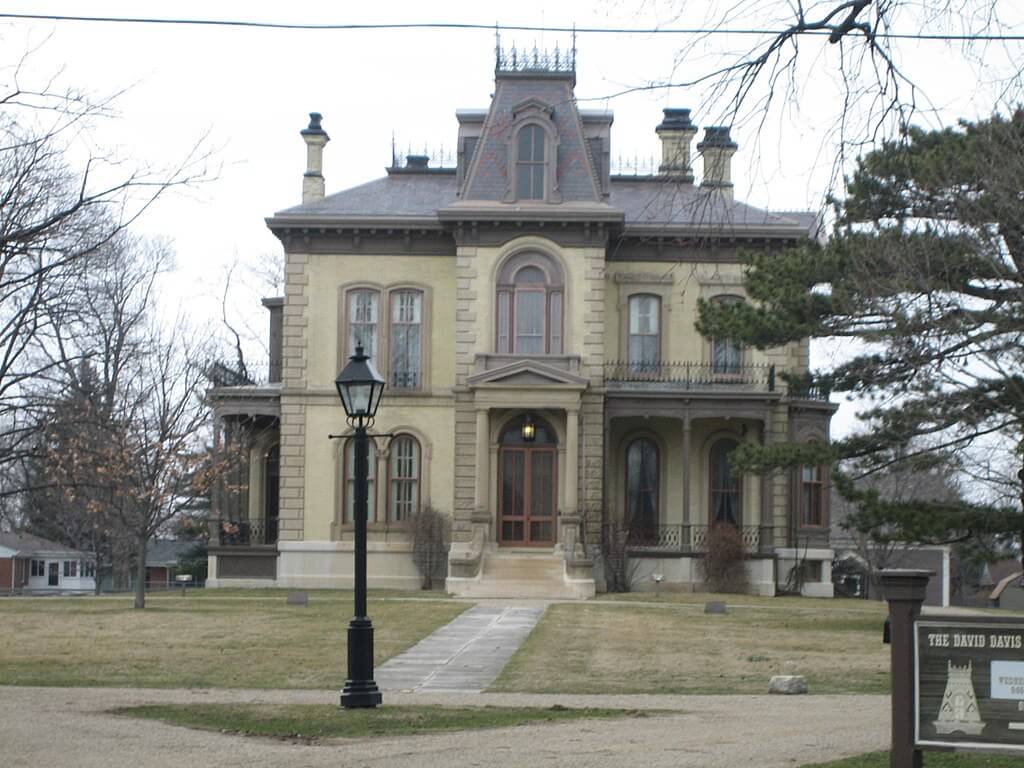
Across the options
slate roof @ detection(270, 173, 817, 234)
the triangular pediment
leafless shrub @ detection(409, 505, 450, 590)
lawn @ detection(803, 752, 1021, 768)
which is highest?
slate roof @ detection(270, 173, 817, 234)

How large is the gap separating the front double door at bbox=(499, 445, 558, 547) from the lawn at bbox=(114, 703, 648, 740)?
24.4 m

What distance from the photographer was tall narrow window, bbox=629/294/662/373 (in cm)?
4047

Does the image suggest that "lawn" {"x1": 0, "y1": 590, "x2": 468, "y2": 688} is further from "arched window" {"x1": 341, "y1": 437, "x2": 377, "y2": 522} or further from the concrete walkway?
"arched window" {"x1": 341, "y1": 437, "x2": 377, "y2": 522}

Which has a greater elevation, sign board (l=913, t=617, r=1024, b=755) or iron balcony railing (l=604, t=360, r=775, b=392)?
iron balcony railing (l=604, t=360, r=775, b=392)

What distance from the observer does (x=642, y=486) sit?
133ft

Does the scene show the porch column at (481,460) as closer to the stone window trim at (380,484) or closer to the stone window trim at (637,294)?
the stone window trim at (380,484)

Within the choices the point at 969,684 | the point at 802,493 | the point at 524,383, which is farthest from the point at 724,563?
the point at 969,684

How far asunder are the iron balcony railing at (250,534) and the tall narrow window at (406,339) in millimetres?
5325

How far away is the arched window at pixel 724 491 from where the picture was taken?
40469 millimetres

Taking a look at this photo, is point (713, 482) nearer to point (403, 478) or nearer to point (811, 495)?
point (811, 495)

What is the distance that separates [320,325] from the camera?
40.1m

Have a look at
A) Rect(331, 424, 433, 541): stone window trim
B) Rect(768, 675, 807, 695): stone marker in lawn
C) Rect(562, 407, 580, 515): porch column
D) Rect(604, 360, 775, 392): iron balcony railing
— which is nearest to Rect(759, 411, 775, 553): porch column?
Rect(604, 360, 775, 392): iron balcony railing

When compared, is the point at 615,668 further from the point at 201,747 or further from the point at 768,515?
the point at 768,515

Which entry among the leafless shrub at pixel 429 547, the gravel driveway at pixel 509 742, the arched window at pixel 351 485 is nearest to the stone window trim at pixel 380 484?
the arched window at pixel 351 485
